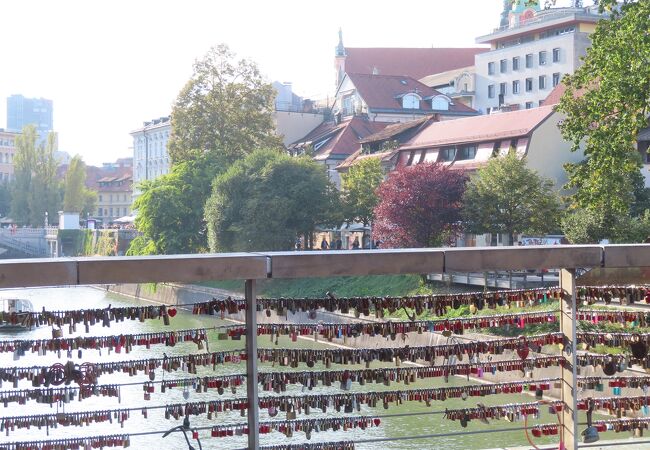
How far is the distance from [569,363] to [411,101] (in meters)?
66.9

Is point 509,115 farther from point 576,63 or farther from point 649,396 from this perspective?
point 649,396

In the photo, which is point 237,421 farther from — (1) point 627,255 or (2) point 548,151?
(2) point 548,151

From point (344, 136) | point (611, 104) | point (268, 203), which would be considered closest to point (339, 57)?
point (344, 136)

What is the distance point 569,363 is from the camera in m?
7.85

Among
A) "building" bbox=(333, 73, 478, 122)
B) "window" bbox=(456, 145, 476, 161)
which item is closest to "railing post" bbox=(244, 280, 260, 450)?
"window" bbox=(456, 145, 476, 161)

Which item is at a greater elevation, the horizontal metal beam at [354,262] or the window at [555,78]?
the window at [555,78]

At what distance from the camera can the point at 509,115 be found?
160 feet

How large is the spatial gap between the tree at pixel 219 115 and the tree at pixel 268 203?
23.1ft

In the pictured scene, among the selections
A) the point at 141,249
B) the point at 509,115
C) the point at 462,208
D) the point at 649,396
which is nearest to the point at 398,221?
the point at 462,208

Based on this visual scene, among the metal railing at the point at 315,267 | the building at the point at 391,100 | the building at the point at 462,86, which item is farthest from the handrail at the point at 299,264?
the building at the point at 462,86

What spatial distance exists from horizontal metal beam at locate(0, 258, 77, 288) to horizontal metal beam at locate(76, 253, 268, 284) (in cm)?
8

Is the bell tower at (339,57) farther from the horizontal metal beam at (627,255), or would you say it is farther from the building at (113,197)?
the horizontal metal beam at (627,255)

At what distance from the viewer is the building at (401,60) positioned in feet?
332

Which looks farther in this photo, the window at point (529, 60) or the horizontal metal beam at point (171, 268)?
the window at point (529, 60)
